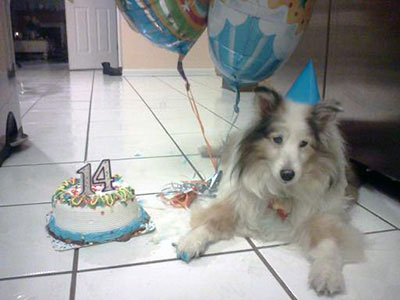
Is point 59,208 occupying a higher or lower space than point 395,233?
higher

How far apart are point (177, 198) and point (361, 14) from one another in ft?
4.01

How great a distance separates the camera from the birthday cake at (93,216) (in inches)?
51.5

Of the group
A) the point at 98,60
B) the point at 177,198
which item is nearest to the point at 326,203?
the point at 177,198

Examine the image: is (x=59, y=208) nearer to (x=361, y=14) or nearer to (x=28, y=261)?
(x=28, y=261)

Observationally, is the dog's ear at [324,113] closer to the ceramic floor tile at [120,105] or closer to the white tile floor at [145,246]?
the white tile floor at [145,246]

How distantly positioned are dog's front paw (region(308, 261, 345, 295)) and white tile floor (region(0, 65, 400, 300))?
3cm

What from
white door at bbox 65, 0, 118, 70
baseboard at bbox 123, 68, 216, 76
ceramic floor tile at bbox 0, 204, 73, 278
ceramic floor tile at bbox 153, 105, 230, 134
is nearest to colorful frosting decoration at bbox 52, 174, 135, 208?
ceramic floor tile at bbox 0, 204, 73, 278

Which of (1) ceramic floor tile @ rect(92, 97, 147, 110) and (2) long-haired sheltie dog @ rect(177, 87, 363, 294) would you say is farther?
(1) ceramic floor tile @ rect(92, 97, 147, 110)

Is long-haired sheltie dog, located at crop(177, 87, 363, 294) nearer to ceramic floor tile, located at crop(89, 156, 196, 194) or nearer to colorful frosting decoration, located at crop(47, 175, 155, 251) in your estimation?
colorful frosting decoration, located at crop(47, 175, 155, 251)

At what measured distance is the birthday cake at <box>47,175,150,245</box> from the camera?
1.31 metres

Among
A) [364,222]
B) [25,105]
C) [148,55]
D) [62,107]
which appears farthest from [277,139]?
[148,55]

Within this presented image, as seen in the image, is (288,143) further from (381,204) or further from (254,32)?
(381,204)

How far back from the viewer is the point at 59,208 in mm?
1334

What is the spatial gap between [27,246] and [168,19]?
1.00 meters
